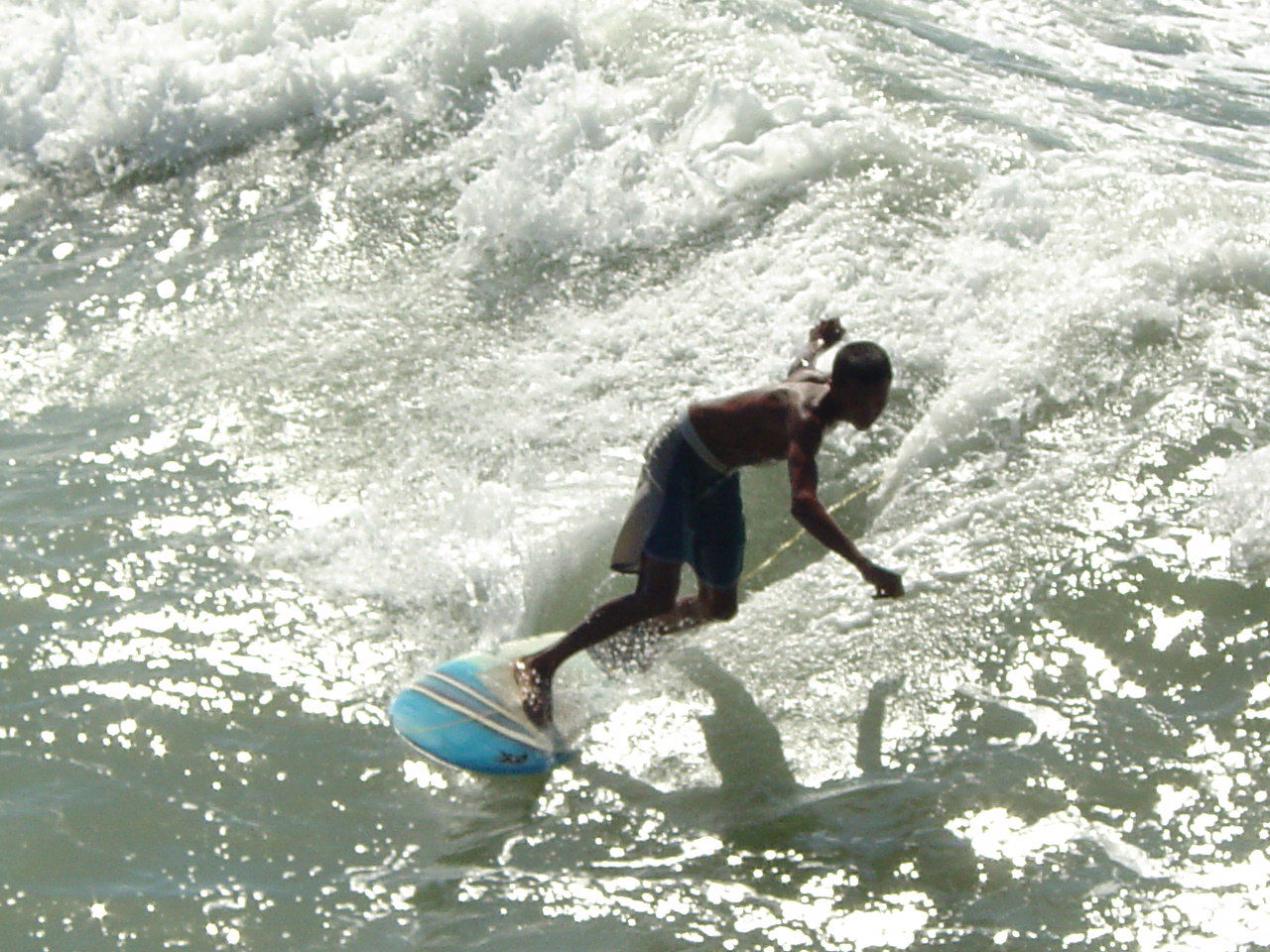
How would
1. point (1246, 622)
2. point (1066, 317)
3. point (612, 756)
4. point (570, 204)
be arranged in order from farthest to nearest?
point (570, 204) → point (1066, 317) → point (1246, 622) → point (612, 756)

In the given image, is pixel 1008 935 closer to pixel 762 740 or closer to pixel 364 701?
pixel 762 740

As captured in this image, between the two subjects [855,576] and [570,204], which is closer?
[855,576]

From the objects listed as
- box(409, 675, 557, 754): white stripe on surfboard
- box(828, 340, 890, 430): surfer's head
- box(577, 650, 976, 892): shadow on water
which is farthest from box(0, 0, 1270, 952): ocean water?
box(828, 340, 890, 430): surfer's head

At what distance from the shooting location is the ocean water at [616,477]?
12.5ft

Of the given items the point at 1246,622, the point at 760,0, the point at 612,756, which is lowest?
the point at 612,756

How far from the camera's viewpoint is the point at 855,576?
5.04 meters

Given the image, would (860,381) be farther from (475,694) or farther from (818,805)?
(475,694)

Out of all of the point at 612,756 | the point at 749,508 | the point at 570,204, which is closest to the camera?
the point at 612,756

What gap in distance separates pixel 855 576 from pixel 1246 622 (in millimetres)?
1224

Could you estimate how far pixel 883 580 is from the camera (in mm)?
4016

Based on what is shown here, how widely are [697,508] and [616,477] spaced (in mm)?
1116

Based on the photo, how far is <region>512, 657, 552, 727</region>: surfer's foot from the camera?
4453mm

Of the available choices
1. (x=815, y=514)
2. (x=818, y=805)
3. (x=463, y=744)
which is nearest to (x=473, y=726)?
(x=463, y=744)

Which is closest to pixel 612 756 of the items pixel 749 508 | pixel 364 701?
pixel 364 701
